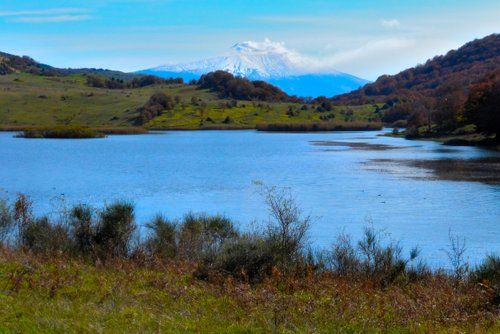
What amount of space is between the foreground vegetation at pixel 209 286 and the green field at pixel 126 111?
118578mm

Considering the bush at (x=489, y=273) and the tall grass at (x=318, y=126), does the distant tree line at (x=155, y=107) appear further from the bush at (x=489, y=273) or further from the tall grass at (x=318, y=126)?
the bush at (x=489, y=273)

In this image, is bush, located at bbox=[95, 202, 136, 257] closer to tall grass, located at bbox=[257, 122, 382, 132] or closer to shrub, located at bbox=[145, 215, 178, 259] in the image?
shrub, located at bbox=[145, 215, 178, 259]

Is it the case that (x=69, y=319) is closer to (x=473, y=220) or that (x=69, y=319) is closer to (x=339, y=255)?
(x=339, y=255)

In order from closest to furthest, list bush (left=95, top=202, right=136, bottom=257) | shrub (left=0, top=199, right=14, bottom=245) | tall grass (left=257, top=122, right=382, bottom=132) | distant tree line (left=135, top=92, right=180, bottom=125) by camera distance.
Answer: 1. bush (left=95, top=202, right=136, bottom=257)
2. shrub (left=0, top=199, right=14, bottom=245)
3. tall grass (left=257, top=122, right=382, bottom=132)
4. distant tree line (left=135, top=92, right=180, bottom=125)

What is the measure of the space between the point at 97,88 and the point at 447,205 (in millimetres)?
162624

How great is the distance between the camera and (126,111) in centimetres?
14700

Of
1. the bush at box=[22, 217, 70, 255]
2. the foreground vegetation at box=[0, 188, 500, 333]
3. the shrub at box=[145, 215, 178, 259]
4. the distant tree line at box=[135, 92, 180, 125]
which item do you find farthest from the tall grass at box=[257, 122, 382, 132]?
the bush at box=[22, 217, 70, 255]

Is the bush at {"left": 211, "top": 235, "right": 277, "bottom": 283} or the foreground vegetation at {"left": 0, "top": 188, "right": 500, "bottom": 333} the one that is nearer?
the foreground vegetation at {"left": 0, "top": 188, "right": 500, "bottom": 333}

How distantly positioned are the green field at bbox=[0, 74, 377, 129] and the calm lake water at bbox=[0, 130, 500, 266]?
70.9m

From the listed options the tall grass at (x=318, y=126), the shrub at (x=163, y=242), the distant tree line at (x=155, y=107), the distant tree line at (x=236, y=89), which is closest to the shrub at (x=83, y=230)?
the shrub at (x=163, y=242)

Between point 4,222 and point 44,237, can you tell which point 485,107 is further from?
point 44,237

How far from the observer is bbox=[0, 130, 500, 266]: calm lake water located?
87.9 feet

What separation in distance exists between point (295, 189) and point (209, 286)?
27284mm

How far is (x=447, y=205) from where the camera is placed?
3319 centimetres
